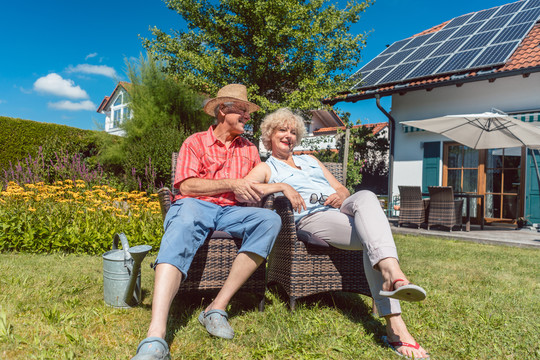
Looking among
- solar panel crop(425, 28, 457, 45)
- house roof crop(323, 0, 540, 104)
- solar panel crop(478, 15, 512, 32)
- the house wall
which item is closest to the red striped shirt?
house roof crop(323, 0, 540, 104)

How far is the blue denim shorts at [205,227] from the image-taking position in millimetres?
1961

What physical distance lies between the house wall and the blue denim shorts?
7.56 m

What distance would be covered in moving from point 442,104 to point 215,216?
26.0 feet

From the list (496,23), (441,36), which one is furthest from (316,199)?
(441,36)

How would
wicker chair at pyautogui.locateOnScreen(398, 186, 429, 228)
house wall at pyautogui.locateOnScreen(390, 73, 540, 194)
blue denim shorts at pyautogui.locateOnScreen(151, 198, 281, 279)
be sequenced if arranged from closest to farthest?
1. blue denim shorts at pyautogui.locateOnScreen(151, 198, 281, 279)
2. wicker chair at pyautogui.locateOnScreen(398, 186, 429, 228)
3. house wall at pyautogui.locateOnScreen(390, 73, 540, 194)

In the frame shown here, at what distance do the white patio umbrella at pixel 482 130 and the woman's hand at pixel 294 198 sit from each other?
4.90 meters

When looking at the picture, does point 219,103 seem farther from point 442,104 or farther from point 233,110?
point 442,104

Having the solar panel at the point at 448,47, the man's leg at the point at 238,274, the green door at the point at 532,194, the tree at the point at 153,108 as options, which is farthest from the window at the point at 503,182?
the man's leg at the point at 238,274

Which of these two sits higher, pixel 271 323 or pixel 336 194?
pixel 336 194

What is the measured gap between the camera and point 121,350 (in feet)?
5.90

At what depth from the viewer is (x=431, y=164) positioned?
29.1 feet

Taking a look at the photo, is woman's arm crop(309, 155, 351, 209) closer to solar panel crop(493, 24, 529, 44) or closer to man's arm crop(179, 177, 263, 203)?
man's arm crop(179, 177, 263, 203)

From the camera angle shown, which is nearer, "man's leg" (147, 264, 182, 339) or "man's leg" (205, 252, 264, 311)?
"man's leg" (147, 264, 182, 339)

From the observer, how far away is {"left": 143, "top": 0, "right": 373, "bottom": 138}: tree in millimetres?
7391
